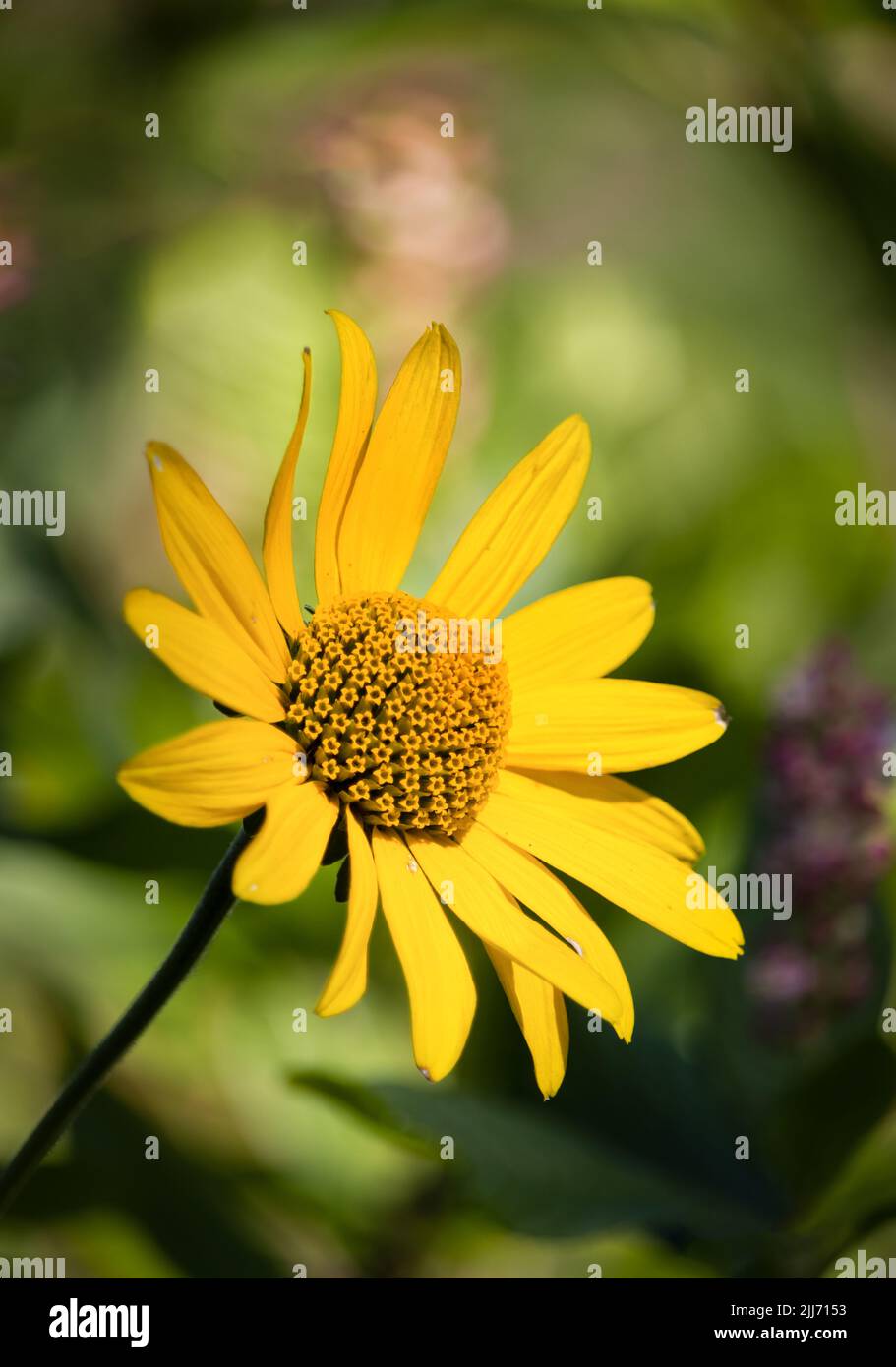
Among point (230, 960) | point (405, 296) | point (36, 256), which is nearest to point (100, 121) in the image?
point (36, 256)

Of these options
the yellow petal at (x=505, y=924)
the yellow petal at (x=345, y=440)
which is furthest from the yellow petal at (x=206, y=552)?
the yellow petal at (x=505, y=924)

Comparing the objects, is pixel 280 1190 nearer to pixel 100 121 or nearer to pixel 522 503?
pixel 522 503

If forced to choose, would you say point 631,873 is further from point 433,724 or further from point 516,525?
point 516,525

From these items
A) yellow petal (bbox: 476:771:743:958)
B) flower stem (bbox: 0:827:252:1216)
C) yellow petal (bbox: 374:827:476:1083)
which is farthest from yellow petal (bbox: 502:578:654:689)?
flower stem (bbox: 0:827:252:1216)

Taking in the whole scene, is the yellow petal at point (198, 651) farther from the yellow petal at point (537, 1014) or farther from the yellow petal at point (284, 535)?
the yellow petal at point (537, 1014)

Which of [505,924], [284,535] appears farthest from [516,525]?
[505,924]

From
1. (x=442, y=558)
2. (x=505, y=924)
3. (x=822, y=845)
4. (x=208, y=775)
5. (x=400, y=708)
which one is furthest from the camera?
(x=442, y=558)
